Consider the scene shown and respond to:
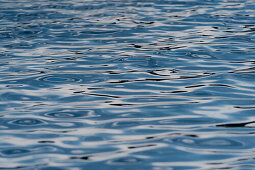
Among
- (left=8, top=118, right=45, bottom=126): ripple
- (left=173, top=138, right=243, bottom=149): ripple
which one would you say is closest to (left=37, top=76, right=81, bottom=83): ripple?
(left=8, top=118, right=45, bottom=126): ripple

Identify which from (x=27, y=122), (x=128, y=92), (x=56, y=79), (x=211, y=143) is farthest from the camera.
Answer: (x=56, y=79)

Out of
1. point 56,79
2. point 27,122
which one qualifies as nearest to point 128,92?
point 56,79

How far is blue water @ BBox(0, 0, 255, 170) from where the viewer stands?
4.84 metres

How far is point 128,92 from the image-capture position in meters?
6.99

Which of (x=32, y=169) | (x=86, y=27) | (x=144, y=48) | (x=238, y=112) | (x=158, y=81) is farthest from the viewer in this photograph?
(x=86, y=27)

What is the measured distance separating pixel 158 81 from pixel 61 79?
1.42m

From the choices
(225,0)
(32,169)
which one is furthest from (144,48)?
(225,0)

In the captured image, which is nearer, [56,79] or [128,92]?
[128,92]

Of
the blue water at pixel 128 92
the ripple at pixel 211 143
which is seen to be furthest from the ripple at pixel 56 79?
the ripple at pixel 211 143

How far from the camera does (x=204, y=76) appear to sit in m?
7.78

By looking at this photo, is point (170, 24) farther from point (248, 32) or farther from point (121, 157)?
point (121, 157)

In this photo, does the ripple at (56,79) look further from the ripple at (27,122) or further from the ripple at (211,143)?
the ripple at (211,143)

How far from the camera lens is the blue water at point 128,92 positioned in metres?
4.84

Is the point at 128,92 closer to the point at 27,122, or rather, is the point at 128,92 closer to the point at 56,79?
the point at 56,79
